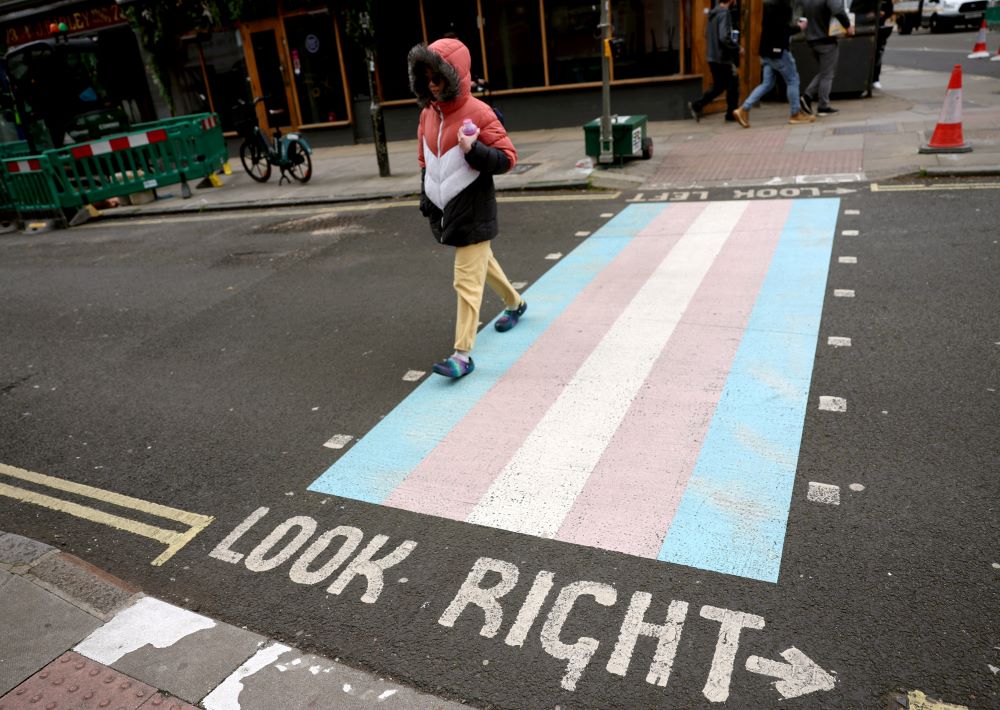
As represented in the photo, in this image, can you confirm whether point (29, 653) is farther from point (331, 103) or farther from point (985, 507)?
point (331, 103)

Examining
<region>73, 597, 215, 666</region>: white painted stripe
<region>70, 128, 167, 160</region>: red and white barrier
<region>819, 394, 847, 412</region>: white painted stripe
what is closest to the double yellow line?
<region>73, 597, 215, 666</region>: white painted stripe

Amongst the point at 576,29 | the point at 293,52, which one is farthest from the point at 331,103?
the point at 576,29

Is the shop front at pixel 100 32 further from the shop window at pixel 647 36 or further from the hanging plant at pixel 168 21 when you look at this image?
the shop window at pixel 647 36

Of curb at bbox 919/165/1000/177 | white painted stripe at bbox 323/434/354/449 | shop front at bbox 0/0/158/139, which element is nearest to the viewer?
white painted stripe at bbox 323/434/354/449

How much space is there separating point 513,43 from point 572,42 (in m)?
1.30

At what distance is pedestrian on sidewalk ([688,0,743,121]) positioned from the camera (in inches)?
493

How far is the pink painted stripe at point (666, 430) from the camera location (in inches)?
132

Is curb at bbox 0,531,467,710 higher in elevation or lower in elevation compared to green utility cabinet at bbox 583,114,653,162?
lower

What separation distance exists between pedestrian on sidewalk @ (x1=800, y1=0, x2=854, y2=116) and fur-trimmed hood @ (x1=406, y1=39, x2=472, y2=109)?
10.4m

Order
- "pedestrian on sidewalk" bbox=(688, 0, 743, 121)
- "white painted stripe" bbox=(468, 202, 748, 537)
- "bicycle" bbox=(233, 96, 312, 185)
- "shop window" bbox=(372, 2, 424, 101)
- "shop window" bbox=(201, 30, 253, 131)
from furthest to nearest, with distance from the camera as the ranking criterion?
1. "shop window" bbox=(201, 30, 253, 131)
2. "shop window" bbox=(372, 2, 424, 101)
3. "bicycle" bbox=(233, 96, 312, 185)
4. "pedestrian on sidewalk" bbox=(688, 0, 743, 121)
5. "white painted stripe" bbox=(468, 202, 748, 537)

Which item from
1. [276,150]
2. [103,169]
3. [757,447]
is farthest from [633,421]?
[103,169]

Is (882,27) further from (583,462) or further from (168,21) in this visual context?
(168,21)

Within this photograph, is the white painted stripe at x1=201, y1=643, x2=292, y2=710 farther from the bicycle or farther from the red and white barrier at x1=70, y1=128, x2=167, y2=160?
the red and white barrier at x1=70, y1=128, x2=167, y2=160

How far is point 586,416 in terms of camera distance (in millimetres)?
4371
